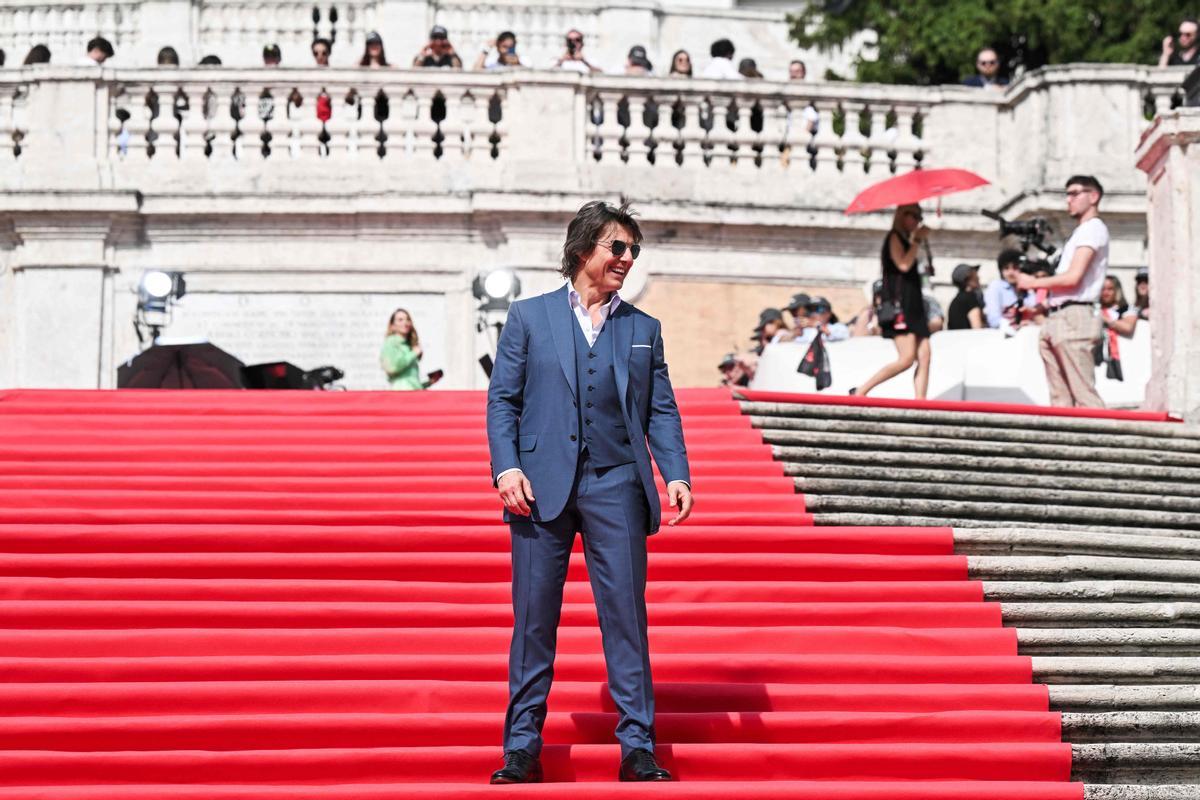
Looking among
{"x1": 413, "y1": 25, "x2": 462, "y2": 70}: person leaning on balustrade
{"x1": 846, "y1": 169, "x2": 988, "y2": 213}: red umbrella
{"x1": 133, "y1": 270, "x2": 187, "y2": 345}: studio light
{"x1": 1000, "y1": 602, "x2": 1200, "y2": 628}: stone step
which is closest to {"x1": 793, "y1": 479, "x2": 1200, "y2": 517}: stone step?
{"x1": 1000, "y1": 602, "x2": 1200, "y2": 628}: stone step

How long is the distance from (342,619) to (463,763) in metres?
1.45

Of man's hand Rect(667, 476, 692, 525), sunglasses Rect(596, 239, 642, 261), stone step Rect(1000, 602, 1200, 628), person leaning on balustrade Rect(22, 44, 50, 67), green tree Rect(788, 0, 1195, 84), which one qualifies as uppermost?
green tree Rect(788, 0, 1195, 84)

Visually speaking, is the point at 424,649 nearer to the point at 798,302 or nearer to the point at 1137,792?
the point at 1137,792

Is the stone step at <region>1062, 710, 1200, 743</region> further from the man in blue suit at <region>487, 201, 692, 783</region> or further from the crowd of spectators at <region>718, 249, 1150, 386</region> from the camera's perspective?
the crowd of spectators at <region>718, 249, 1150, 386</region>

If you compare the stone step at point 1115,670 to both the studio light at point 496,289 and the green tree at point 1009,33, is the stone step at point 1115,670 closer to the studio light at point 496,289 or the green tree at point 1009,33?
the studio light at point 496,289

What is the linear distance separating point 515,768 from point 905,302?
699 centimetres

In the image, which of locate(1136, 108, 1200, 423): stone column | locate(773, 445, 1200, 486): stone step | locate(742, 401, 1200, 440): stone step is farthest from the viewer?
locate(1136, 108, 1200, 423): stone column

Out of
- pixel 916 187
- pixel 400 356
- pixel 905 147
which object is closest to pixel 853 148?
pixel 905 147

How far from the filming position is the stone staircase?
843 cm

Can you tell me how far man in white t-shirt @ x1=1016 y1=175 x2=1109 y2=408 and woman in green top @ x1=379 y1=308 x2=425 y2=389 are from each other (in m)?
4.73

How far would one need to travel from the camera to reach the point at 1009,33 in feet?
83.3

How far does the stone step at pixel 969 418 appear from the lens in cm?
1238

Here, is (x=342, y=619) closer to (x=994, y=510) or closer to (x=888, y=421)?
(x=994, y=510)

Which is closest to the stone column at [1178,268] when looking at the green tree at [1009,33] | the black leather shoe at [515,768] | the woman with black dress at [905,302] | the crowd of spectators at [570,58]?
the woman with black dress at [905,302]
